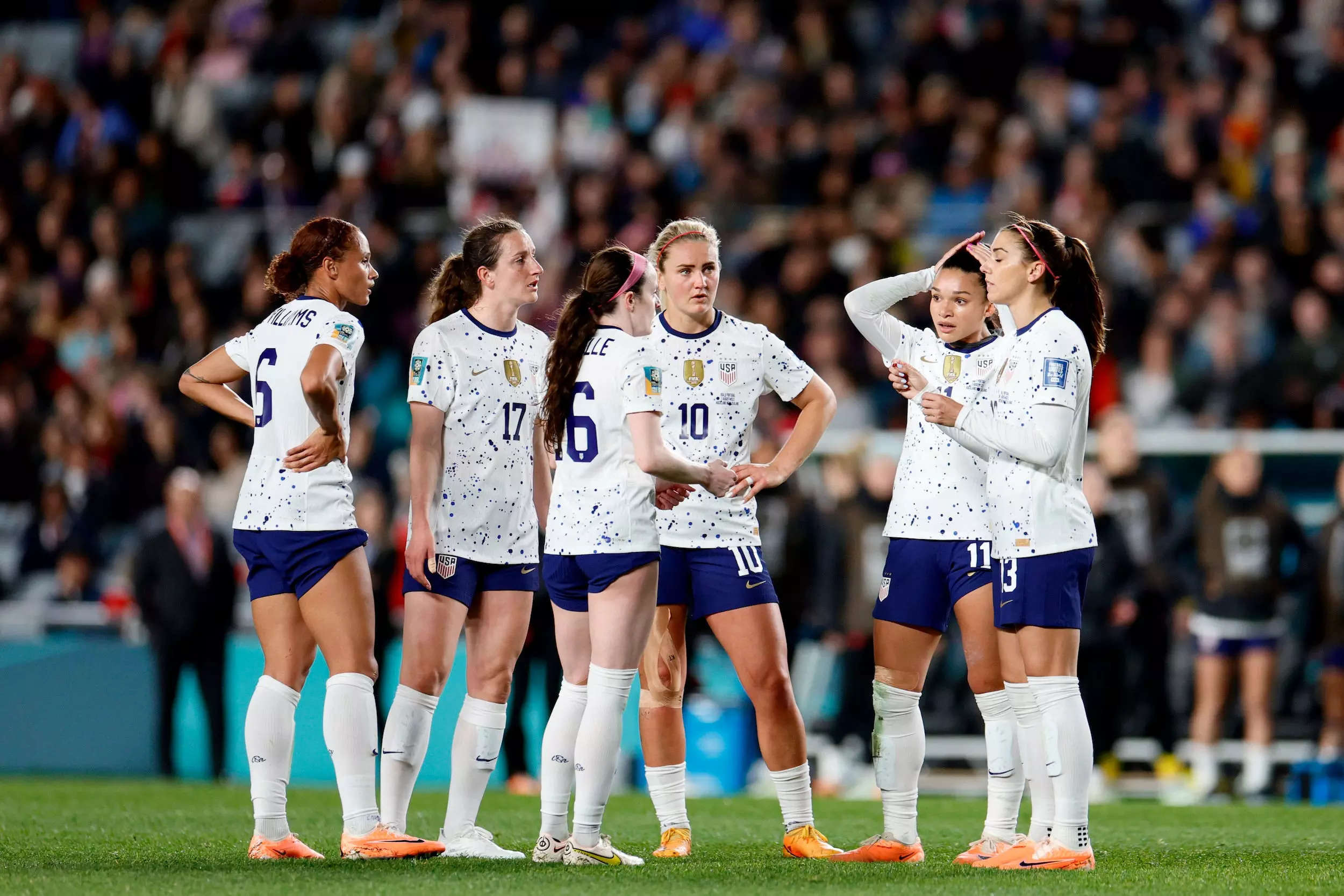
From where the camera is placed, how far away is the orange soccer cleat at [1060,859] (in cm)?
630

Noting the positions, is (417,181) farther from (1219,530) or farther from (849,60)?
(1219,530)

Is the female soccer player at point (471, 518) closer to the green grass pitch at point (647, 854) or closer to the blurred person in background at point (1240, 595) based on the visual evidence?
the green grass pitch at point (647, 854)

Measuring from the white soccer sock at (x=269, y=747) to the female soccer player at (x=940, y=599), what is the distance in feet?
7.12

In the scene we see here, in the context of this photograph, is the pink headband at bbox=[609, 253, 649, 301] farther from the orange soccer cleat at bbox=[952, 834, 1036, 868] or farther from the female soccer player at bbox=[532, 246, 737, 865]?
the orange soccer cleat at bbox=[952, 834, 1036, 868]

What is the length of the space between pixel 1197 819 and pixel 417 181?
1013cm

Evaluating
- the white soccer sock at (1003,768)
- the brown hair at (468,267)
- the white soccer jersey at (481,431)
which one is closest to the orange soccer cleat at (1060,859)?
the white soccer sock at (1003,768)

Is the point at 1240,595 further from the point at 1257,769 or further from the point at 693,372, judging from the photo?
the point at 693,372

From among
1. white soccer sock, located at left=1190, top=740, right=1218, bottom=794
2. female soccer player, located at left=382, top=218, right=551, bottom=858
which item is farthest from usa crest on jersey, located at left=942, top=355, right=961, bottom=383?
white soccer sock, located at left=1190, top=740, right=1218, bottom=794

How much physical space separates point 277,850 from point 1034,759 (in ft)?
9.37

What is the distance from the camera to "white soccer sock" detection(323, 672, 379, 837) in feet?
21.3

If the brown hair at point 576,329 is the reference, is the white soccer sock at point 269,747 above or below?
below

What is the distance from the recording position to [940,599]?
22.6 ft

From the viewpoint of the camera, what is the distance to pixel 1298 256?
14.4 metres

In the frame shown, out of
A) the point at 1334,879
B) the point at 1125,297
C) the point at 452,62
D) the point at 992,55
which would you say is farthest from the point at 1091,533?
the point at 452,62
